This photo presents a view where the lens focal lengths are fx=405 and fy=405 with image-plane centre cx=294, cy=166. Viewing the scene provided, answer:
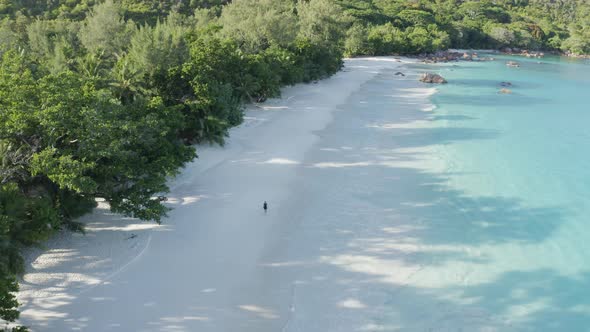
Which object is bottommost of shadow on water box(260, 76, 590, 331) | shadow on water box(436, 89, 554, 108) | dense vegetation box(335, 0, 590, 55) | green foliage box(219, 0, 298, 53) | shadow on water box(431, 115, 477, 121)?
shadow on water box(260, 76, 590, 331)

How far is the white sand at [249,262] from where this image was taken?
1175cm

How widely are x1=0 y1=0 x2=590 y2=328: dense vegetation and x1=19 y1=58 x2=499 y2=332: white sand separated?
1214 millimetres

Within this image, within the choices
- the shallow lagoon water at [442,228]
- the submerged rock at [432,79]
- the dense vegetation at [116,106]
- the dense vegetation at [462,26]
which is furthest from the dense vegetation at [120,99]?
the dense vegetation at [462,26]

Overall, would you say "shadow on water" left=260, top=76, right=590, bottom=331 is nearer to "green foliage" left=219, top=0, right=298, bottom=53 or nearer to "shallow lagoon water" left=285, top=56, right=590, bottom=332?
"shallow lagoon water" left=285, top=56, right=590, bottom=332

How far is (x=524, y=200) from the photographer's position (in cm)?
2184

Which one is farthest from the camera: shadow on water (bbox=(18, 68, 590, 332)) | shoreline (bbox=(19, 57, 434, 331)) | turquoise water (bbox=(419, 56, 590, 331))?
turquoise water (bbox=(419, 56, 590, 331))

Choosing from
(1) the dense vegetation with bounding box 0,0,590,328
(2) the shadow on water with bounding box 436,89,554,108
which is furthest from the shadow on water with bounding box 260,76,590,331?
(2) the shadow on water with bounding box 436,89,554,108

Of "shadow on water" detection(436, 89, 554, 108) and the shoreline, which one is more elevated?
"shadow on water" detection(436, 89, 554, 108)

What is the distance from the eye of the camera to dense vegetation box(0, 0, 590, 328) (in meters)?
12.6

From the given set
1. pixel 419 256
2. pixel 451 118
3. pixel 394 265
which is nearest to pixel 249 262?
pixel 394 265

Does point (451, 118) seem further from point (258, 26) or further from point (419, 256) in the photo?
point (419, 256)

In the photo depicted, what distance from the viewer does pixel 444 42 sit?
10644cm

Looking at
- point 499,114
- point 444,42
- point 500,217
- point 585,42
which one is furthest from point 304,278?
point 585,42

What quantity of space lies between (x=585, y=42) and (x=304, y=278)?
502 feet
